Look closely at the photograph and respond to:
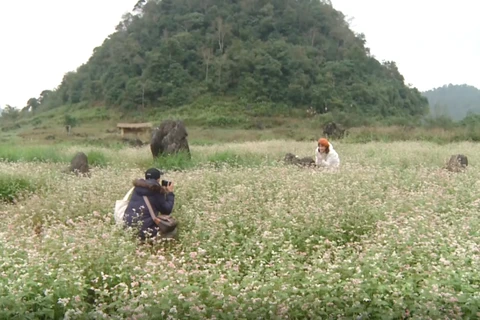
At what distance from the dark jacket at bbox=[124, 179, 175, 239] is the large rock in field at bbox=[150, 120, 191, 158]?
27.5 ft

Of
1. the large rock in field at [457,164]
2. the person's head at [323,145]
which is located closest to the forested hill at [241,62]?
Result: the large rock in field at [457,164]

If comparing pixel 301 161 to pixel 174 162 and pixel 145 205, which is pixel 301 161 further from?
pixel 145 205

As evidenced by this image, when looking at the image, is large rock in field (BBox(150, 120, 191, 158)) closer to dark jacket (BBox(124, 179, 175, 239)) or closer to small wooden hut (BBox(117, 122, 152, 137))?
dark jacket (BBox(124, 179, 175, 239))

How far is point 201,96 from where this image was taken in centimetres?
5675

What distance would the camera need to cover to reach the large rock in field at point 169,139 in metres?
15.8

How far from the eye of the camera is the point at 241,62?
5925 cm

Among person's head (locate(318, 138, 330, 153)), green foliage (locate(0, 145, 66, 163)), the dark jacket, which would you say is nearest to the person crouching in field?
person's head (locate(318, 138, 330, 153))

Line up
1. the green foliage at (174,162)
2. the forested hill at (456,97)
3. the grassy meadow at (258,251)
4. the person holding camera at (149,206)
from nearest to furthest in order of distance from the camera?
the grassy meadow at (258,251)
the person holding camera at (149,206)
the green foliage at (174,162)
the forested hill at (456,97)

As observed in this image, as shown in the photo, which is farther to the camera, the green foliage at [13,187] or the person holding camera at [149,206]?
the green foliage at [13,187]

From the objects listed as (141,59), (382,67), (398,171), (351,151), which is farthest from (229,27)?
(398,171)

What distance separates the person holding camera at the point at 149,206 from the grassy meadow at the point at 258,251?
374mm

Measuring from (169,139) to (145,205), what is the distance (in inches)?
356

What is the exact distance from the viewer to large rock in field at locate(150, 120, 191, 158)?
51.8 ft

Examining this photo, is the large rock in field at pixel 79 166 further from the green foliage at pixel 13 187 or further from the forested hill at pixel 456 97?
the forested hill at pixel 456 97
